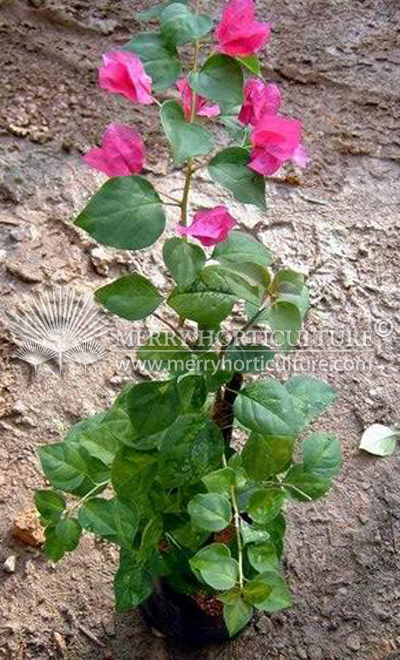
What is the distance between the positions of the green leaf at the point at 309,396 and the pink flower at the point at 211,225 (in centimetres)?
27

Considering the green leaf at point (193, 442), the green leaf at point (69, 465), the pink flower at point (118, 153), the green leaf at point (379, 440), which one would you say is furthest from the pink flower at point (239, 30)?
the green leaf at point (379, 440)

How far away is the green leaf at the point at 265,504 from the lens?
0.89 m

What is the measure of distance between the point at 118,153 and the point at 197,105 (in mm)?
99

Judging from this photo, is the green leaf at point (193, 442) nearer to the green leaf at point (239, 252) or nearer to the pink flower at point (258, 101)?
the green leaf at point (239, 252)

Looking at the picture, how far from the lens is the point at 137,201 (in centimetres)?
75

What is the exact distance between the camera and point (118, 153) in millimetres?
779

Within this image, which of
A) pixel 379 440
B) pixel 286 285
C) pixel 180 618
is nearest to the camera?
pixel 286 285

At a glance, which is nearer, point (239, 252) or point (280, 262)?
point (239, 252)

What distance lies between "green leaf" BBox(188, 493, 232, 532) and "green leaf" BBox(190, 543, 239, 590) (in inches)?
1.0

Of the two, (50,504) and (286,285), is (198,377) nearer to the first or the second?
(286,285)

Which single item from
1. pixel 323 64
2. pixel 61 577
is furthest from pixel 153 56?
pixel 323 64

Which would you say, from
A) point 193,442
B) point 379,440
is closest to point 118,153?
point 193,442

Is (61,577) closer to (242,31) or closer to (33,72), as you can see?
(242,31)

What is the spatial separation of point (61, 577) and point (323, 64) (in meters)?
1.36
